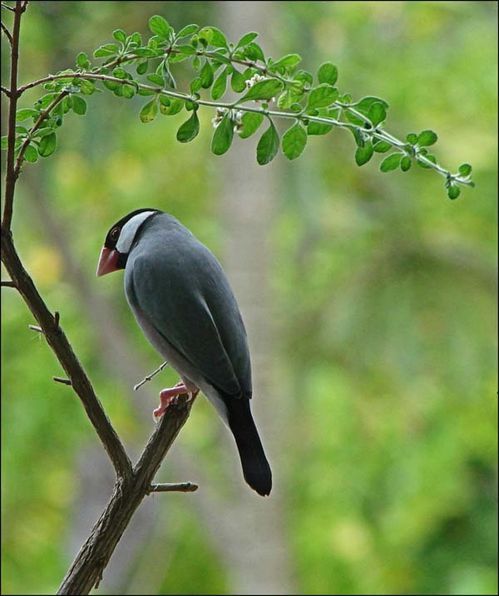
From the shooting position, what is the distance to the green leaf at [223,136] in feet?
3.01

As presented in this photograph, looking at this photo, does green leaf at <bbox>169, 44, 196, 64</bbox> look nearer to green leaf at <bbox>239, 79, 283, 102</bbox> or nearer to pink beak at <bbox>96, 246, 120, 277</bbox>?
green leaf at <bbox>239, 79, 283, 102</bbox>

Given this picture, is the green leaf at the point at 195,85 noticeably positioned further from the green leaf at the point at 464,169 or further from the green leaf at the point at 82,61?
the green leaf at the point at 464,169

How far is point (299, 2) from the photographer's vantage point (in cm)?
393

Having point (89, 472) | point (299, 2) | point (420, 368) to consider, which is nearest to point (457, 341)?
A: point (420, 368)

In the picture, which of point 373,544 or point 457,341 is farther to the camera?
point 373,544

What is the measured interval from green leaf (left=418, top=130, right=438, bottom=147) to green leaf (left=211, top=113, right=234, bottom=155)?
6.7 inches

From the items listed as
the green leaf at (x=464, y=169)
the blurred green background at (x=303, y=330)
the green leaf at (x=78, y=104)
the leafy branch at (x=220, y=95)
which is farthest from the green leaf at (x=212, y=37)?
the blurred green background at (x=303, y=330)

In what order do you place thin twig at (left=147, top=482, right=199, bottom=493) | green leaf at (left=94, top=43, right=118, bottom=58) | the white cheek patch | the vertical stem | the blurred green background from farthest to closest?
the blurred green background
the white cheek patch
thin twig at (left=147, top=482, right=199, bottom=493)
green leaf at (left=94, top=43, right=118, bottom=58)
the vertical stem

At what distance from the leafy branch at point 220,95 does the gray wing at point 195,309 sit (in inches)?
5.0

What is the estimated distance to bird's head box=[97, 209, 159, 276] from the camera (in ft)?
3.72

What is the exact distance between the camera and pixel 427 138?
38.2 inches

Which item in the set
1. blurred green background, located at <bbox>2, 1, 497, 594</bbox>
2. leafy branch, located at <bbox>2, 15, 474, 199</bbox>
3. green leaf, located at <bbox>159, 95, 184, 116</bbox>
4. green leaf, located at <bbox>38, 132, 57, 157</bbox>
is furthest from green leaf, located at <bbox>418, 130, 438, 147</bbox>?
blurred green background, located at <bbox>2, 1, 497, 594</bbox>

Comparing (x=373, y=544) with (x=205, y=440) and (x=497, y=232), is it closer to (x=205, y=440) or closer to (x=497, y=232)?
(x=205, y=440)

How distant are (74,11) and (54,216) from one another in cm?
114
